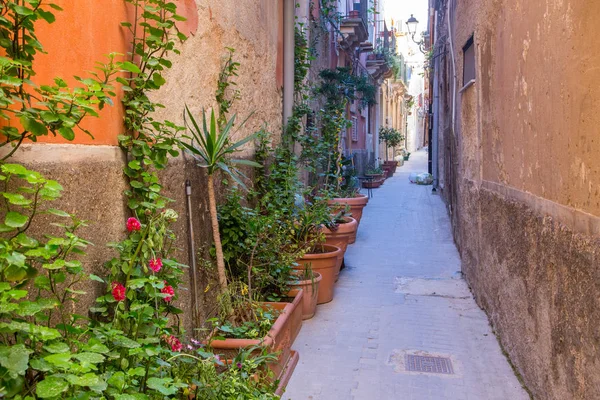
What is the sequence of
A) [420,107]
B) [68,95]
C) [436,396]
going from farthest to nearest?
[420,107] → [436,396] → [68,95]

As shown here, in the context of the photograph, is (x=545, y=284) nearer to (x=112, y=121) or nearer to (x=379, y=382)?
(x=379, y=382)

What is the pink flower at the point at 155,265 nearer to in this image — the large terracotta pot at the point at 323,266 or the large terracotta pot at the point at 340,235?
the large terracotta pot at the point at 323,266

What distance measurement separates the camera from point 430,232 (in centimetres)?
1031

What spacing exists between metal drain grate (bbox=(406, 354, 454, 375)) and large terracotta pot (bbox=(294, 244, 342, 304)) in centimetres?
142

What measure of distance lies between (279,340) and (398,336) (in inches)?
59.3

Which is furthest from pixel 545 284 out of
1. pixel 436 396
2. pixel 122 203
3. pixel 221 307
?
pixel 122 203

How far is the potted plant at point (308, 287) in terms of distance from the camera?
5234mm

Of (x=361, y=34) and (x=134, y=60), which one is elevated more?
(x=361, y=34)

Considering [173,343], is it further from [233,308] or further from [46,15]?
[46,15]

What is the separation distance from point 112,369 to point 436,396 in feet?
7.75

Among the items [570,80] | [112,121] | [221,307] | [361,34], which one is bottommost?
[221,307]

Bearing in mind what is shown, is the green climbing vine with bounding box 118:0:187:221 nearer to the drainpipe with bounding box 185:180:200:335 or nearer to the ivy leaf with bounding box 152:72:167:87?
the ivy leaf with bounding box 152:72:167:87

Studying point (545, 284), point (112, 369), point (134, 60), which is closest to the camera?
point (112, 369)

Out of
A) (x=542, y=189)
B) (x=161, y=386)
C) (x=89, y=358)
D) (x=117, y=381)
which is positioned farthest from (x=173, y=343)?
(x=542, y=189)
